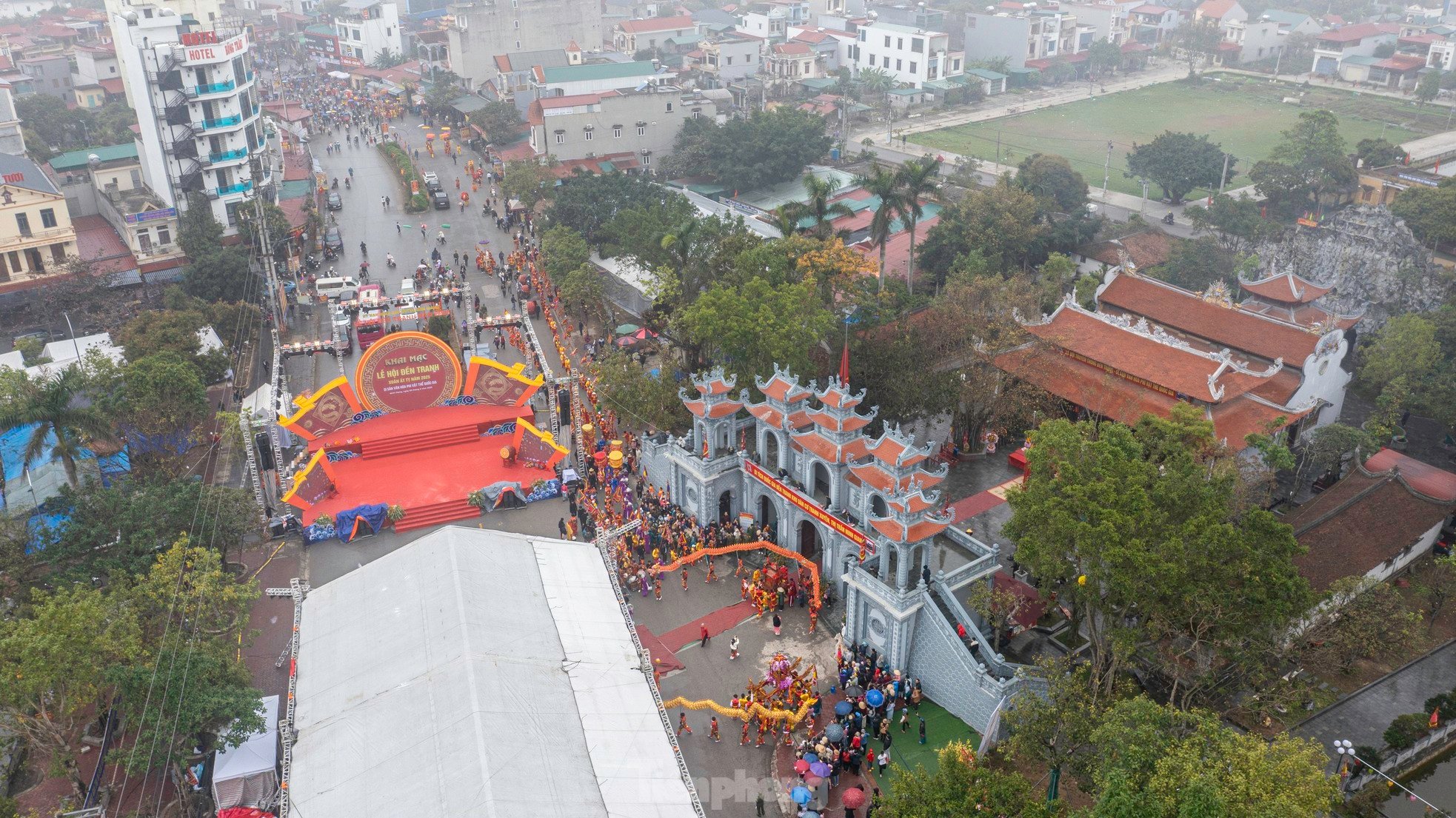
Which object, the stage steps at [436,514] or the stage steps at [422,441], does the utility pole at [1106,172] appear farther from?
the stage steps at [436,514]

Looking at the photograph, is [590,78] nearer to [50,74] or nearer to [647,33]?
[647,33]

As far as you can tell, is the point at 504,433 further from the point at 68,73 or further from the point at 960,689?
the point at 68,73

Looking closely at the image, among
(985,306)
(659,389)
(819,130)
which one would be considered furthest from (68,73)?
(985,306)

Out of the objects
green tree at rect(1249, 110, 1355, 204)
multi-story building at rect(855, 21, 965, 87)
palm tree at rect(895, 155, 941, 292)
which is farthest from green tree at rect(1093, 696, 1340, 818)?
multi-story building at rect(855, 21, 965, 87)

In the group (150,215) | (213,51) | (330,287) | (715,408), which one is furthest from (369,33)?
(715,408)

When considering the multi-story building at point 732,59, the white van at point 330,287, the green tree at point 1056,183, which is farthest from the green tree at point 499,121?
the green tree at point 1056,183

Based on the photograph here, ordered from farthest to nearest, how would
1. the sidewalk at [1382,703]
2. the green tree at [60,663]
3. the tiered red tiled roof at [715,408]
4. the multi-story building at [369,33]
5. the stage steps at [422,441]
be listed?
1. the multi-story building at [369,33]
2. the stage steps at [422,441]
3. the tiered red tiled roof at [715,408]
4. the sidewalk at [1382,703]
5. the green tree at [60,663]
